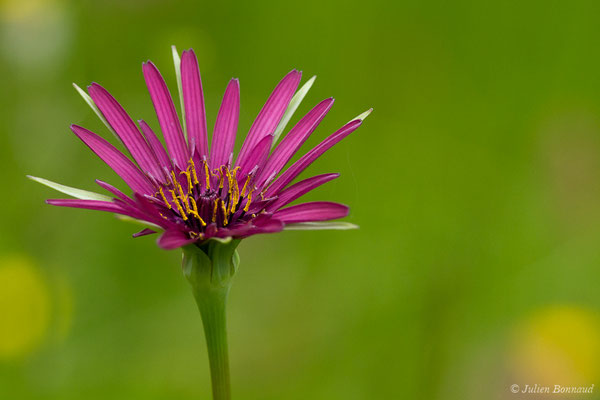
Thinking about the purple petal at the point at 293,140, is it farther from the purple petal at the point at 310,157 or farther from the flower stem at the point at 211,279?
the flower stem at the point at 211,279

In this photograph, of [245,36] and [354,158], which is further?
[245,36]

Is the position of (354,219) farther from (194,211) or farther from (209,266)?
(209,266)

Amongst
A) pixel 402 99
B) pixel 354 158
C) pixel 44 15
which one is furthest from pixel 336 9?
pixel 44 15

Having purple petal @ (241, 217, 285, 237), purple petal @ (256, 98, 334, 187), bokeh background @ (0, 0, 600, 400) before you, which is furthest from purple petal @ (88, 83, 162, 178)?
bokeh background @ (0, 0, 600, 400)

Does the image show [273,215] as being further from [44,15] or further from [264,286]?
[44,15]

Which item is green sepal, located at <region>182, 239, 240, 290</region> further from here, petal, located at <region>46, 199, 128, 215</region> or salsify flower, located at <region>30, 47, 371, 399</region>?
petal, located at <region>46, 199, 128, 215</region>

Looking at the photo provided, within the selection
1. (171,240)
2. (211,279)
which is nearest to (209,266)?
(211,279)

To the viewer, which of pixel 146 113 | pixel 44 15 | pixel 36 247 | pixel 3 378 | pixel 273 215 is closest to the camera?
pixel 273 215
